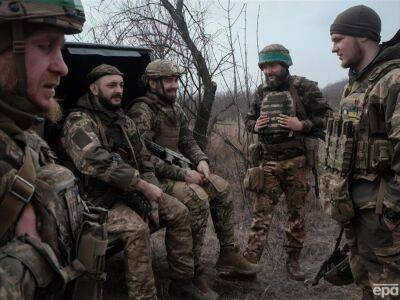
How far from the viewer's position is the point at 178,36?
755 centimetres

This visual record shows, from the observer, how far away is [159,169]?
4.51m

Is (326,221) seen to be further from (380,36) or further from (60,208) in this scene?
(60,208)

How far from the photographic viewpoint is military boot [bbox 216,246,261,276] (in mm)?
4656

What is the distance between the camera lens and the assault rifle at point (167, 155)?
181 inches

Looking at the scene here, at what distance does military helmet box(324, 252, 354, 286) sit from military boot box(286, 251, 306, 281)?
1118mm

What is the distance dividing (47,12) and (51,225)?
2.15 ft

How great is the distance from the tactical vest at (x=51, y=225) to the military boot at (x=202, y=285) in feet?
8.73

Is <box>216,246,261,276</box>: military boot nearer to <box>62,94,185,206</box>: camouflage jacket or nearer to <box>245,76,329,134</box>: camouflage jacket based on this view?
<box>62,94,185,206</box>: camouflage jacket

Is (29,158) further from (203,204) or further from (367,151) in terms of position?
(203,204)

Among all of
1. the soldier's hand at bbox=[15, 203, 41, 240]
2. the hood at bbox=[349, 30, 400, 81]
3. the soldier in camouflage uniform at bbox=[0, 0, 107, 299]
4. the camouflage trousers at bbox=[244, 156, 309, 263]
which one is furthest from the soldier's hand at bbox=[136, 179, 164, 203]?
the soldier's hand at bbox=[15, 203, 41, 240]

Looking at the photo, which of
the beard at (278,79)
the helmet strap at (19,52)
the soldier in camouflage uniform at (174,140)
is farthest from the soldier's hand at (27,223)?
the beard at (278,79)

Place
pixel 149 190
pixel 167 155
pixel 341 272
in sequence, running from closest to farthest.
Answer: pixel 341 272, pixel 149 190, pixel 167 155

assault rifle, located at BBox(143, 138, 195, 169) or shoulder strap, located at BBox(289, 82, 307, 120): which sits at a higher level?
shoulder strap, located at BBox(289, 82, 307, 120)

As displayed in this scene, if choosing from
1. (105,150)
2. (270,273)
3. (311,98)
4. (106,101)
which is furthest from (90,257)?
(311,98)
